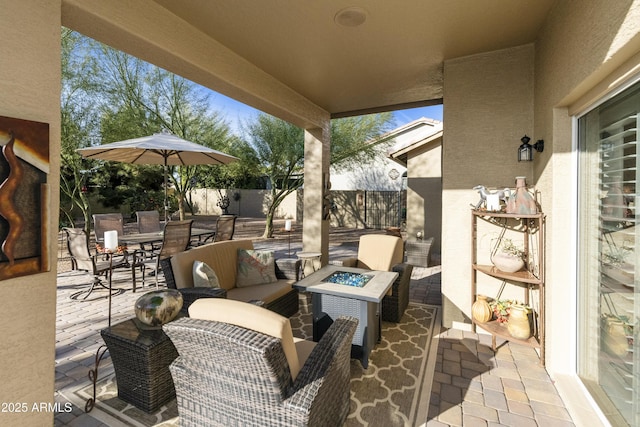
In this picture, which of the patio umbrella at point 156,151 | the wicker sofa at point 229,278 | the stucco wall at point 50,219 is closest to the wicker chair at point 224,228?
the patio umbrella at point 156,151

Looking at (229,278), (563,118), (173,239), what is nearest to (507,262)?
(563,118)

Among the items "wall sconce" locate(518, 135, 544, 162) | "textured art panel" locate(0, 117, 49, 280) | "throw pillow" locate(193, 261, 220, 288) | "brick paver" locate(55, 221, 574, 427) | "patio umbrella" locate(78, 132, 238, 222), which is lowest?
"brick paver" locate(55, 221, 574, 427)

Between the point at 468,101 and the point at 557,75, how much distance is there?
3.60ft

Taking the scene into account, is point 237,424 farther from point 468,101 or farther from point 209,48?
point 468,101

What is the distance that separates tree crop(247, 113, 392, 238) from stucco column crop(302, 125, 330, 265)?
4141mm

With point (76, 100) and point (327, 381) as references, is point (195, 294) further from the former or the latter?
point (76, 100)

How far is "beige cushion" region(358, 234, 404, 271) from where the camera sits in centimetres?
434

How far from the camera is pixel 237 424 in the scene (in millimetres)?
1776

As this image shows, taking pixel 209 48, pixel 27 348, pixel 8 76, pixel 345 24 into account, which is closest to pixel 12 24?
pixel 8 76

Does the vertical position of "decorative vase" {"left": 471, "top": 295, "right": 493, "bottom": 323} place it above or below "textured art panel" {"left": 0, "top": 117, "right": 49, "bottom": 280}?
below

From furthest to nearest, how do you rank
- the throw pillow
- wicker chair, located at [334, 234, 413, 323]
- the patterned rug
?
wicker chair, located at [334, 234, 413, 323] < the throw pillow < the patterned rug

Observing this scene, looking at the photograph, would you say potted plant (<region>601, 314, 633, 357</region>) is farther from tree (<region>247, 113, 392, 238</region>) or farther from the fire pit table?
tree (<region>247, 113, 392, 238</region>)

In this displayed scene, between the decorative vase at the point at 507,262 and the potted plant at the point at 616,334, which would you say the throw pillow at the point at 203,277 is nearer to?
the decorative vase at the point at 507,262

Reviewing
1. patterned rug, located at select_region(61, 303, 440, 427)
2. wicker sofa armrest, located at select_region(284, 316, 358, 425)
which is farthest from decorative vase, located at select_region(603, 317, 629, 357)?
wicker sofa armrest, located at select_region(284, 316, 358, 425)
